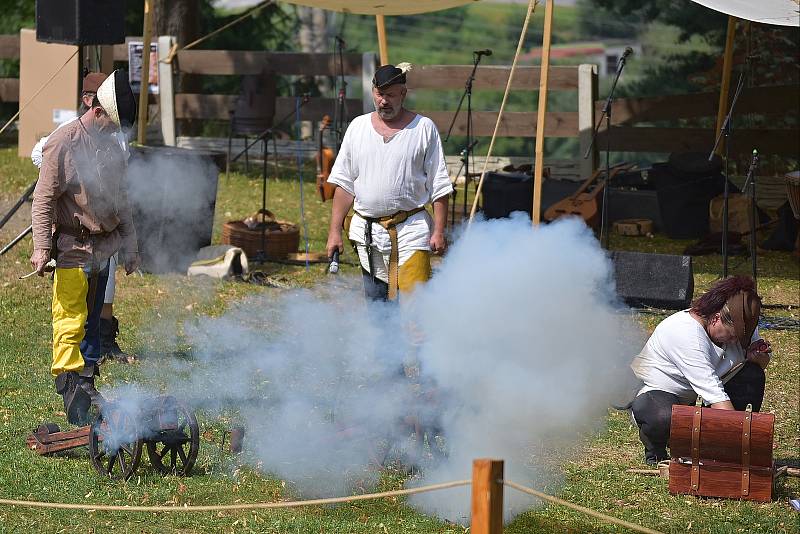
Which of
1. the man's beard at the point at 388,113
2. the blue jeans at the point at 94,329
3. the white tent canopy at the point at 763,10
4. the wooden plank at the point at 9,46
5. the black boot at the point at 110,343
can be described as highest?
the white tent canopy at the point at 763,10

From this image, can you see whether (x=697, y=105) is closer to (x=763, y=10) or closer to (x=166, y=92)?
(x=763, y=10)

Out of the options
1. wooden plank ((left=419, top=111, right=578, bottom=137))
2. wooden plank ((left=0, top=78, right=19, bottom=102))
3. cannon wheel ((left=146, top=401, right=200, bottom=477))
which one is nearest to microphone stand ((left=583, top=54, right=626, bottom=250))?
wooden plank ((left=419, top=111, right=578, bottom=137))

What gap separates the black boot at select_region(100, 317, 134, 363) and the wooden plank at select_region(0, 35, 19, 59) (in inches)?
378

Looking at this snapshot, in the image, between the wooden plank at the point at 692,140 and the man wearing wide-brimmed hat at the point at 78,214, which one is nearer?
the man wearing wide-brimmed hat at the point at 78,214

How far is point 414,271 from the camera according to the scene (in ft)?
18.8

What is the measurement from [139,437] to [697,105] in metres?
10.2

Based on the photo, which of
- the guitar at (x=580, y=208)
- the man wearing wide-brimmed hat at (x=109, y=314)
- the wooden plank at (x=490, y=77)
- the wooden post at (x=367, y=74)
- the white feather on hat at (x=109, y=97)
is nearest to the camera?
the white feather on hat at (x=109, y=97)

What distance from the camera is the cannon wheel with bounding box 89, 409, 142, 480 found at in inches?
198

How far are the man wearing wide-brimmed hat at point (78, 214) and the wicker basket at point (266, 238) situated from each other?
455 cm

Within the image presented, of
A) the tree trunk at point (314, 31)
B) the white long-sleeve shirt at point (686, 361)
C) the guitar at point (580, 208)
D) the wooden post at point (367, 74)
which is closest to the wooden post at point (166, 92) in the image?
the wooden post at point (367, 74)

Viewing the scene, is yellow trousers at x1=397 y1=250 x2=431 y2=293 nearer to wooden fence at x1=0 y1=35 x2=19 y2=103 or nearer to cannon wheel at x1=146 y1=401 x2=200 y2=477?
cannon wheel at x1=146 y1=401 x2=200 y2=477

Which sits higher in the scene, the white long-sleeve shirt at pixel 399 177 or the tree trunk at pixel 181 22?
the tree trunk at pixel 181 22

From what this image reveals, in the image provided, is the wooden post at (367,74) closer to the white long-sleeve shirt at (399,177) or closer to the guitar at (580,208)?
the guitar at (580,208)

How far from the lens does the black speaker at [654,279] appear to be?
880 centimetres
